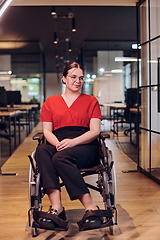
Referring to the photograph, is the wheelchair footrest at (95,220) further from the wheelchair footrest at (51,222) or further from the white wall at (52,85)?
the white wall at (52,85)

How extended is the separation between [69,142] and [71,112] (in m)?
0.27

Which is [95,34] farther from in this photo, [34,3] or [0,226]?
[0,226]

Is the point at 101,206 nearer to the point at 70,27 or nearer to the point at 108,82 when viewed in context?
the point at 108,82

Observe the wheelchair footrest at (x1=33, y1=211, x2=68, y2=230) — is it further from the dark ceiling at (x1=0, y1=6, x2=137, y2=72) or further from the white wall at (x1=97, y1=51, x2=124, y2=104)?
the white wall at (x1=97, y1=51, x2=124, y2=104)

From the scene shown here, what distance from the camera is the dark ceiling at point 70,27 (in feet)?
23.5

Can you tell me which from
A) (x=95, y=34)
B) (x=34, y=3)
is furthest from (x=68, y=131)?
(x=95, y=34)

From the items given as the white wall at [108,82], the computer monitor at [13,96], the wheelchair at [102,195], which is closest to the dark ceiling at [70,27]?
the white wall at [108,82]

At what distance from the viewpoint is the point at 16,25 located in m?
7.85

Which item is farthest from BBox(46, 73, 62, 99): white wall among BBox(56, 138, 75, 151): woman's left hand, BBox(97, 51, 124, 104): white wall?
BBox(56, 138, 75, 151): woman's left hand

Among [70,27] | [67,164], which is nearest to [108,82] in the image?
[70,27]

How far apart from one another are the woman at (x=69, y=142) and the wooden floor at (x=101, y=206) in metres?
0.30

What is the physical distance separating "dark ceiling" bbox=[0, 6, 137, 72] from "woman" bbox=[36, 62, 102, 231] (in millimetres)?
4586

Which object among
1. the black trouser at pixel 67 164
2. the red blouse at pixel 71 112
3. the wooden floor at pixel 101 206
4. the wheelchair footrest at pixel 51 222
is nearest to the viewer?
the wheelchair footrest at pixel 51 222

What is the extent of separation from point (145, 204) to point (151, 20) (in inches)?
80.6
